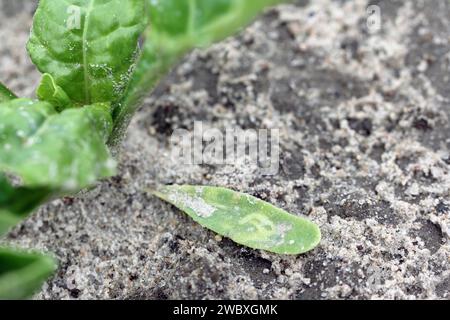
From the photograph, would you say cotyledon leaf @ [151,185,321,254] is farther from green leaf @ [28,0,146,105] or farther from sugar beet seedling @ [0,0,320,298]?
green leaf @ [28,0,146,105]

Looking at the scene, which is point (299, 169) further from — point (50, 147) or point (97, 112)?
point (50, 147)

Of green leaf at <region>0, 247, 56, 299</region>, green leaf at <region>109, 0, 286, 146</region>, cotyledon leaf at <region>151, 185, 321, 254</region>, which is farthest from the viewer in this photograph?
cotyledon leaf at <region>151, 185, 321, 254</region>

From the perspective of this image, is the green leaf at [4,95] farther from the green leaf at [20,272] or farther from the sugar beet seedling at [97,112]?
the green leaf at [20,272]

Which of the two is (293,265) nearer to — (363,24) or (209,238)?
(209,238)

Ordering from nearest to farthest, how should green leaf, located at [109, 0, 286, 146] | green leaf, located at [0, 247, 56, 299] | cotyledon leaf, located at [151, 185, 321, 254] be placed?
1. green leaf, located at [109, 0, 286, 146]
2. green leaf, located at [0, 247, 56, 299]
3. cotyledon leaf, located at [151, 185, 321, 254]

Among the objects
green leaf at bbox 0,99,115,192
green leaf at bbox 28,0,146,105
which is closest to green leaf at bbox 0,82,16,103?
green leaf at bbox 28,0,146,105

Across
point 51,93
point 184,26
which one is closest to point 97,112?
point 51,93
